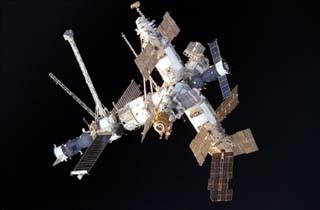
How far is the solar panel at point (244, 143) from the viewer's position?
32.6ft

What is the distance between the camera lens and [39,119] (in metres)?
13.1

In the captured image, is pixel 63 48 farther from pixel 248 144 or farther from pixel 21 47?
pixel 248 144

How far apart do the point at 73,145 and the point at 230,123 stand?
3.64 metres

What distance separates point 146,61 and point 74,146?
265 cm

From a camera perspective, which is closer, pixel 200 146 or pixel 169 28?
pixel 200 146

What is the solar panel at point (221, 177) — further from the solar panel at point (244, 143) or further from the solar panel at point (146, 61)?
the solar panel at point (146, 61)

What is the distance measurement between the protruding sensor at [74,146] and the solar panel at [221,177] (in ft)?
8.43

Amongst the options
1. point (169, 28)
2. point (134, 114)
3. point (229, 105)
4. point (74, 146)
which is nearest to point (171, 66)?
point (169, 28)

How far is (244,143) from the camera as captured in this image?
10016 millimetres

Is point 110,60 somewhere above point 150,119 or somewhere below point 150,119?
above

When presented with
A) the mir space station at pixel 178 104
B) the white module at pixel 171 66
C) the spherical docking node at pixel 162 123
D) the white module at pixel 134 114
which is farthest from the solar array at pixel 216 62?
the white module at pixel 134 114

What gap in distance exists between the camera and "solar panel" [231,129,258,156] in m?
9.94

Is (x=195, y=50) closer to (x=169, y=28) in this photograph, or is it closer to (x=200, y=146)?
(x=169, y=28)

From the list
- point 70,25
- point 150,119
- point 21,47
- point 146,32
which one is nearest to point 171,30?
point 146,32
